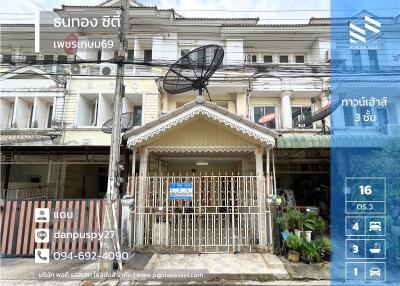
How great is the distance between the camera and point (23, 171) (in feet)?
38.9

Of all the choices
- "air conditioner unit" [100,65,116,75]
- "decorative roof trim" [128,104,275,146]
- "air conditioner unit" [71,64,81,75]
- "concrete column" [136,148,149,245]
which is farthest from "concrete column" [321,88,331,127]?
"air conditioner unit" [71,64,81,75]

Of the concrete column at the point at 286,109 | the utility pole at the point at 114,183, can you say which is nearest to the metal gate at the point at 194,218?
the utility pole at the point at 114,183

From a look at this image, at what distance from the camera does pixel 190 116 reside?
270 inches

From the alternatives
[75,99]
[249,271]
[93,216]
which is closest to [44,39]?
[75,99]

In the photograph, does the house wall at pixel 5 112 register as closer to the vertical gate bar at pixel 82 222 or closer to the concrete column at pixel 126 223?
the vertical gate bar at pixel 82 222

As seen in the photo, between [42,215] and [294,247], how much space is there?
20.8 ft

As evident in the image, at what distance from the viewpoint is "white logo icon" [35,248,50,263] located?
580 cm

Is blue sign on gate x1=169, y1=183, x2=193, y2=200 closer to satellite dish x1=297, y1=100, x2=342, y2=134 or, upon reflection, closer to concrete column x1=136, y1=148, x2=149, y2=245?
concrete column x1=136, y1=148, x2=149, y2=245

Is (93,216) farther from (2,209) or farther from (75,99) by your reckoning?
(75,99)

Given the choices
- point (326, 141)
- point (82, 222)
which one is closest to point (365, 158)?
point (326, 141)

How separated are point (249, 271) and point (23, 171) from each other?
12.0 m

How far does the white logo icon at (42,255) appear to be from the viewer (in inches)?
228

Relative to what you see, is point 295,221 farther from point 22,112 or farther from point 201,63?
point 22,112

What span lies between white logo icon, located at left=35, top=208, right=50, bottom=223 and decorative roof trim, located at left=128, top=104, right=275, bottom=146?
2.66 m
